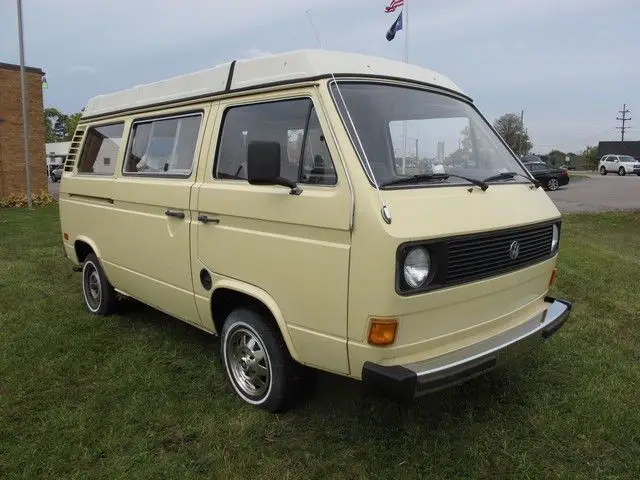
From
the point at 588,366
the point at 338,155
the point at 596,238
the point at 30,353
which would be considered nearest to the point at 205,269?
the point at 338,155

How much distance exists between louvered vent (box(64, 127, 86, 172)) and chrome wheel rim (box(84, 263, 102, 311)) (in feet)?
3.79

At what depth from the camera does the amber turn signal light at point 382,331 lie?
9.14ft

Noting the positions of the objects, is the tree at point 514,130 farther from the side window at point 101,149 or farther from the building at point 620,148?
the side window at point 101,149

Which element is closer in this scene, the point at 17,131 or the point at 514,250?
the point at 514,250

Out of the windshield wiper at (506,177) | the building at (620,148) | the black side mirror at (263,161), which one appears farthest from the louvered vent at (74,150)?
the building at (620,148)

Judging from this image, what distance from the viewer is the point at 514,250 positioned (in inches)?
132

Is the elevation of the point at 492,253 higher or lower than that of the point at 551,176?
lower

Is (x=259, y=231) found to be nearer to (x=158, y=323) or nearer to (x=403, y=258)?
(x=403, y=258)

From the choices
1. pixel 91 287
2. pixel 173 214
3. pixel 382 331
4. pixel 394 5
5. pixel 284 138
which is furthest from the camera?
pixel 394 5

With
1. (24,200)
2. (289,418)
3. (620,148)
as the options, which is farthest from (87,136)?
(620,148)

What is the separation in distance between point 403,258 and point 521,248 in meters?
1.11

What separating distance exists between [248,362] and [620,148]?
73.2 m

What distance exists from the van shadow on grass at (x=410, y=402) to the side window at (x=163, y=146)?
1.68m

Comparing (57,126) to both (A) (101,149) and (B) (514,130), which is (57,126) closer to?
(B) (514,130)
